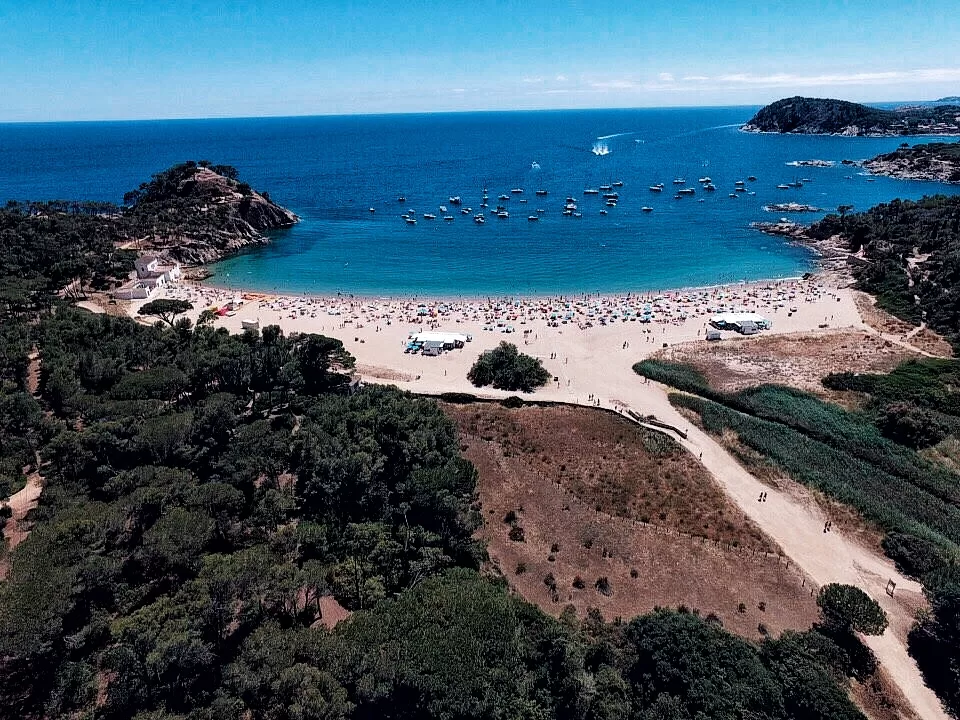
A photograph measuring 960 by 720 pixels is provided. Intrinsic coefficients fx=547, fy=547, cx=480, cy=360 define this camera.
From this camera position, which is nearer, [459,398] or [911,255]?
[459,398]

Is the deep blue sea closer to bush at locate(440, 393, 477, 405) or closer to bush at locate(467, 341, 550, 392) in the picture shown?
bush at locate(467, 341, 550, 392)

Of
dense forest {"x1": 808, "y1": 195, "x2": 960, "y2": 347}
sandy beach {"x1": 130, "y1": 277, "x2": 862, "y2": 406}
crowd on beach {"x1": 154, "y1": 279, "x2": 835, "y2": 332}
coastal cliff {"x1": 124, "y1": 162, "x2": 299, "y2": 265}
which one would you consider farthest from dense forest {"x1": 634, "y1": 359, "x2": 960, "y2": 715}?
coastal cliff {"x1": 124, "y1": 162, "x2": 299, "y2": 265}

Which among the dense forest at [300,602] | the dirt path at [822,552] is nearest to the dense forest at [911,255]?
the dirt path at [822,552]

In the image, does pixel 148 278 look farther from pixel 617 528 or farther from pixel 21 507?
pixel 617 528

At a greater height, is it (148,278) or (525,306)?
(148,278)

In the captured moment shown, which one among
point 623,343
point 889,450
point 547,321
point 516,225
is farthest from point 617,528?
point 516,225

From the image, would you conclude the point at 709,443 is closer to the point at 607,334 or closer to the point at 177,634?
the point at 607,334

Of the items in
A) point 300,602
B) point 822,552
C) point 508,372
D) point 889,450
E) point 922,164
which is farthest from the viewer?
point 922,164
